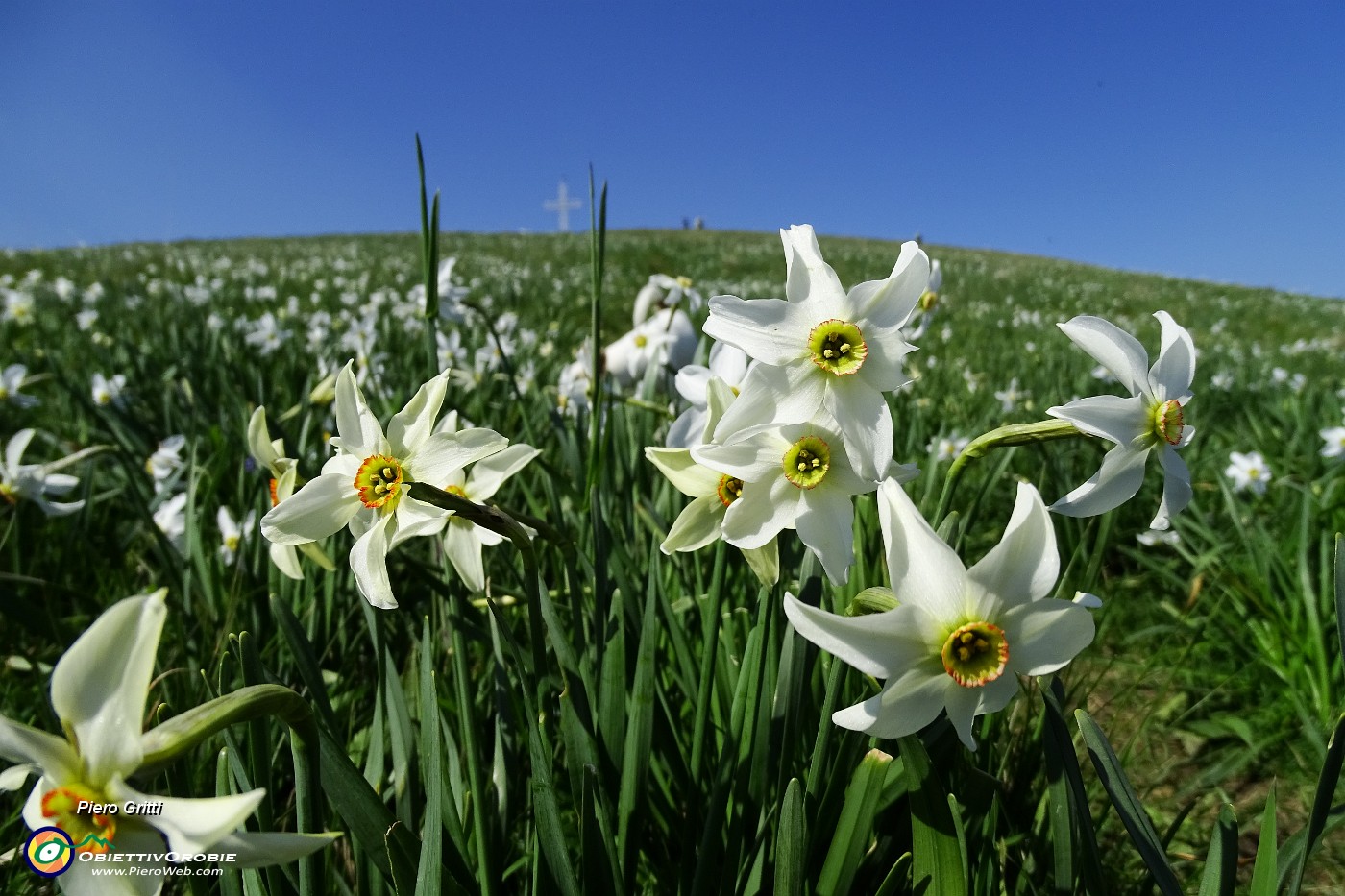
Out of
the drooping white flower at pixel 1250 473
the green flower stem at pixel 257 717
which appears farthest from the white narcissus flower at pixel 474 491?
the drooping white flower at pixel 1250 473

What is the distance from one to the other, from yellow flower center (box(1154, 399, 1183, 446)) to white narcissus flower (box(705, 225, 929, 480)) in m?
0.34

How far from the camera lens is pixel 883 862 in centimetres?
125

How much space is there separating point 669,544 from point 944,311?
1104cm

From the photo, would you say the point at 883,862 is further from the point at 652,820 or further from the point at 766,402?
the point at 766,402

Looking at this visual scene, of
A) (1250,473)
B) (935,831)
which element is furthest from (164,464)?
(1250,473)

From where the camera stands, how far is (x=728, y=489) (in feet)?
3.41

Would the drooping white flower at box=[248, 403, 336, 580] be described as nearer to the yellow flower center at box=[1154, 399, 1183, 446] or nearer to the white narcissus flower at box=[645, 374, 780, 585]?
the white narcissus flower at box=[645, 374, 780, 585]

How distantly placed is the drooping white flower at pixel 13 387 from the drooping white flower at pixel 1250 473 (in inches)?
209

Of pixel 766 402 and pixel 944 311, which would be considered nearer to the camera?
pixel 766 402

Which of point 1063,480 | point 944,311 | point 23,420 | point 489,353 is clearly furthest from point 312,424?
point 944,311

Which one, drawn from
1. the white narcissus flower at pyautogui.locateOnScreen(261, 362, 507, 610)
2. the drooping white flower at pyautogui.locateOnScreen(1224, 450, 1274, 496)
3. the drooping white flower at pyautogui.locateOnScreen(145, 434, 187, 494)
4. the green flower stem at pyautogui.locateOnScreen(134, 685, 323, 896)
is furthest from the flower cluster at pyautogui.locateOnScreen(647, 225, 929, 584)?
the drooping white flower at pyautogui.locateOnScreen(1224, 450, 1274, 496)

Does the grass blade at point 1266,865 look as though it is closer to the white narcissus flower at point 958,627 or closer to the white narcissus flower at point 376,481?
the white narcissus flower at point 958,627

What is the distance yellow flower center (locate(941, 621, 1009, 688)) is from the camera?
78 centimetres

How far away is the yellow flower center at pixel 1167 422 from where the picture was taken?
94 cm
